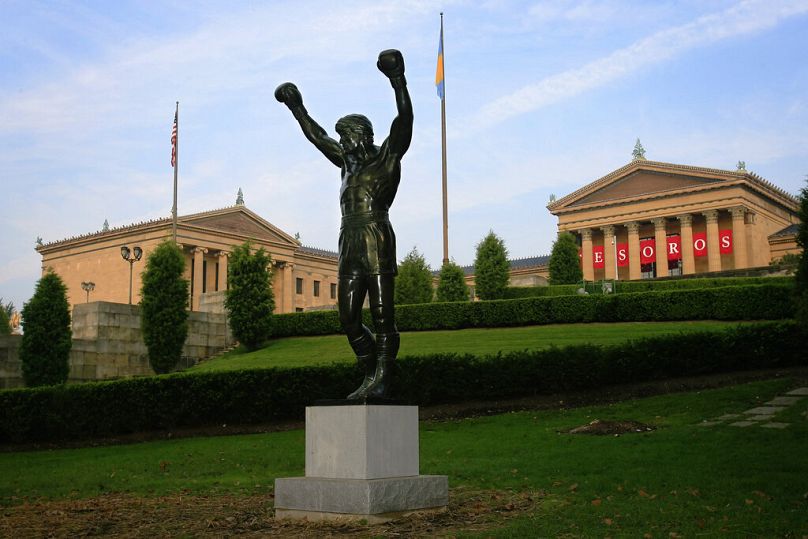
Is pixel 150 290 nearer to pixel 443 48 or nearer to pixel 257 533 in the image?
pixel 443 48

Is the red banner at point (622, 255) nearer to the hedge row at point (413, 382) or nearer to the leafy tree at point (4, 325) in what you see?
the hedge row at point (413, 382)

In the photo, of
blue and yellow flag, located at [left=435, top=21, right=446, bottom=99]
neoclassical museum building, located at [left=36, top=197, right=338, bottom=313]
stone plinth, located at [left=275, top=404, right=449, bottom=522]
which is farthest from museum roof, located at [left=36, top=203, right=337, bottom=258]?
stone plinth, located at [left=275, top=404, right=449, bottom=522]

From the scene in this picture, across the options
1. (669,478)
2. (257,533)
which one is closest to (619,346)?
(669,478)

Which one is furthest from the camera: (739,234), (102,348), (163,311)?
(739,234)

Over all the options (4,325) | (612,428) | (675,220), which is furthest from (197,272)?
(612,428)

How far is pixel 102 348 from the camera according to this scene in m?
30.8

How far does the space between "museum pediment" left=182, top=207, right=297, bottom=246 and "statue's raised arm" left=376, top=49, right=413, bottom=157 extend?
55768 millimetres

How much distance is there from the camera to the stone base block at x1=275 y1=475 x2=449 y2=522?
7.29m

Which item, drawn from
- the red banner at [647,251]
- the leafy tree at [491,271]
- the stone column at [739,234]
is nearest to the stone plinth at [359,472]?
the leafy tree at [491,271]

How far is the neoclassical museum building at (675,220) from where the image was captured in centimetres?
6184

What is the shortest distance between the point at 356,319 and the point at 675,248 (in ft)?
203

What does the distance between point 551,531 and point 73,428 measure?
1635 cm

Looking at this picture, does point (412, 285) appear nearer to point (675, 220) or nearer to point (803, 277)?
point (803, 277)

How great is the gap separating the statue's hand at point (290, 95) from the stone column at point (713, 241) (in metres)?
59.3
